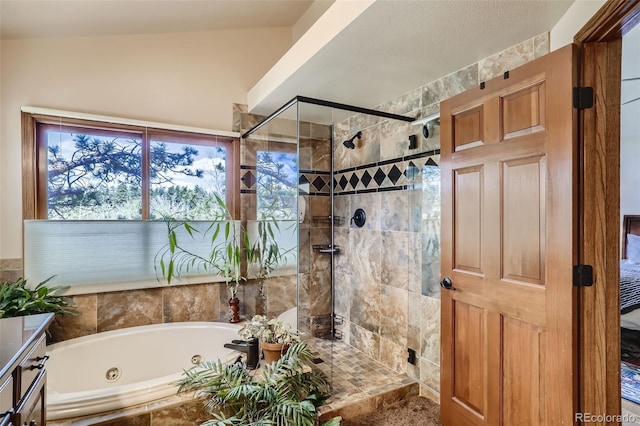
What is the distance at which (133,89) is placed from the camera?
266 cm

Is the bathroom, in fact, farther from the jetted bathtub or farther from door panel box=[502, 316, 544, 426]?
door panel box=[502, 316, 544, 426]

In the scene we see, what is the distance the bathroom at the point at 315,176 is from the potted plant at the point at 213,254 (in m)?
0.15

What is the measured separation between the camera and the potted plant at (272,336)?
1.98 meters

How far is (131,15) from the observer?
7.79 feet

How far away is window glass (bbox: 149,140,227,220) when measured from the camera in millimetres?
2756

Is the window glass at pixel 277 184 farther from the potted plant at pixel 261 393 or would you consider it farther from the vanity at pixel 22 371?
the vanity at pixel 22 371

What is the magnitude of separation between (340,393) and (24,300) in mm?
2125

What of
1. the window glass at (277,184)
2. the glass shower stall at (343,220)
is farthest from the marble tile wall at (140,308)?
the window glass at (277,184)

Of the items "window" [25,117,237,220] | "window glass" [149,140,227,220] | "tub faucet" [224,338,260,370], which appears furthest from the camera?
"window glass" [149,140,227,220]

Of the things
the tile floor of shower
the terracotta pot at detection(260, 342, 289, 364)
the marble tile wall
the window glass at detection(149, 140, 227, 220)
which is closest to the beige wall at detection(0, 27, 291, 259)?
the window glass at detection(149, 140, 227, 220)

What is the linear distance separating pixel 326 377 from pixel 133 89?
2.75 m

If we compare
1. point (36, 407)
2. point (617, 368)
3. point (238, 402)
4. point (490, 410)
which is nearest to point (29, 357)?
point (36, 407)

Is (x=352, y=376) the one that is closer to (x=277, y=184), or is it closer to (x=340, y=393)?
(x=340, y=393)

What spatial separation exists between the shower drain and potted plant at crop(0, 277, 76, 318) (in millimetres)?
548
